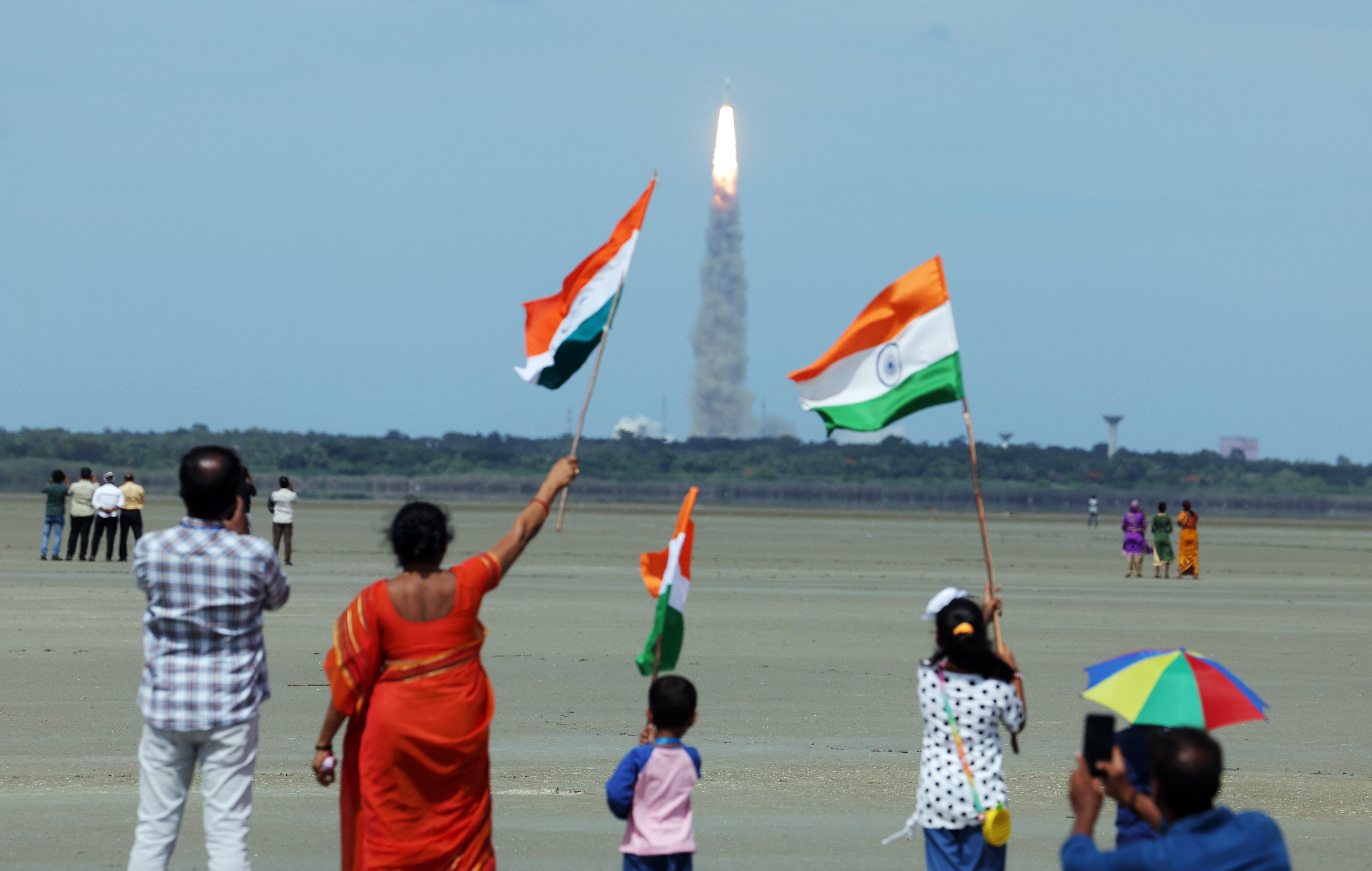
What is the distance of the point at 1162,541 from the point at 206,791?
26047mm

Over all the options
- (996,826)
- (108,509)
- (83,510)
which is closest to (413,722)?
(996,826)

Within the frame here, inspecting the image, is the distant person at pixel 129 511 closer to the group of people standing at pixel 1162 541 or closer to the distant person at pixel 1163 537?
the group of people standing at pixel 1162 541

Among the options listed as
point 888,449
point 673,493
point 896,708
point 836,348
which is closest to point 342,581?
point 896,708


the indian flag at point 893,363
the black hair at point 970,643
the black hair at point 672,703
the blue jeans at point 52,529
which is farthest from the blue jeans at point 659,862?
the blue jeans at point 52,529

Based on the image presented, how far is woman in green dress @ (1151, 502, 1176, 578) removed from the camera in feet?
93.5

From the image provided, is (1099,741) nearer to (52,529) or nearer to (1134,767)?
(1134,767)

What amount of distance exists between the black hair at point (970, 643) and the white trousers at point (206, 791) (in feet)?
7.98

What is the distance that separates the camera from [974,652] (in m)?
5.05

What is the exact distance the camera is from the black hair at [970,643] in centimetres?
504

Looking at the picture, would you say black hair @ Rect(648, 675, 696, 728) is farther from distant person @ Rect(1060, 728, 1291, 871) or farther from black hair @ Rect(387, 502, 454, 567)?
distant person @ Rect(1060, 728, 1291, 871)

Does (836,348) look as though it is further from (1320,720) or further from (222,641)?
(1320,720)

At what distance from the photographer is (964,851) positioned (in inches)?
197

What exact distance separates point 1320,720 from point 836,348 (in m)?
6.52

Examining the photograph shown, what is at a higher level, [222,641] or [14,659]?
[222,641]
